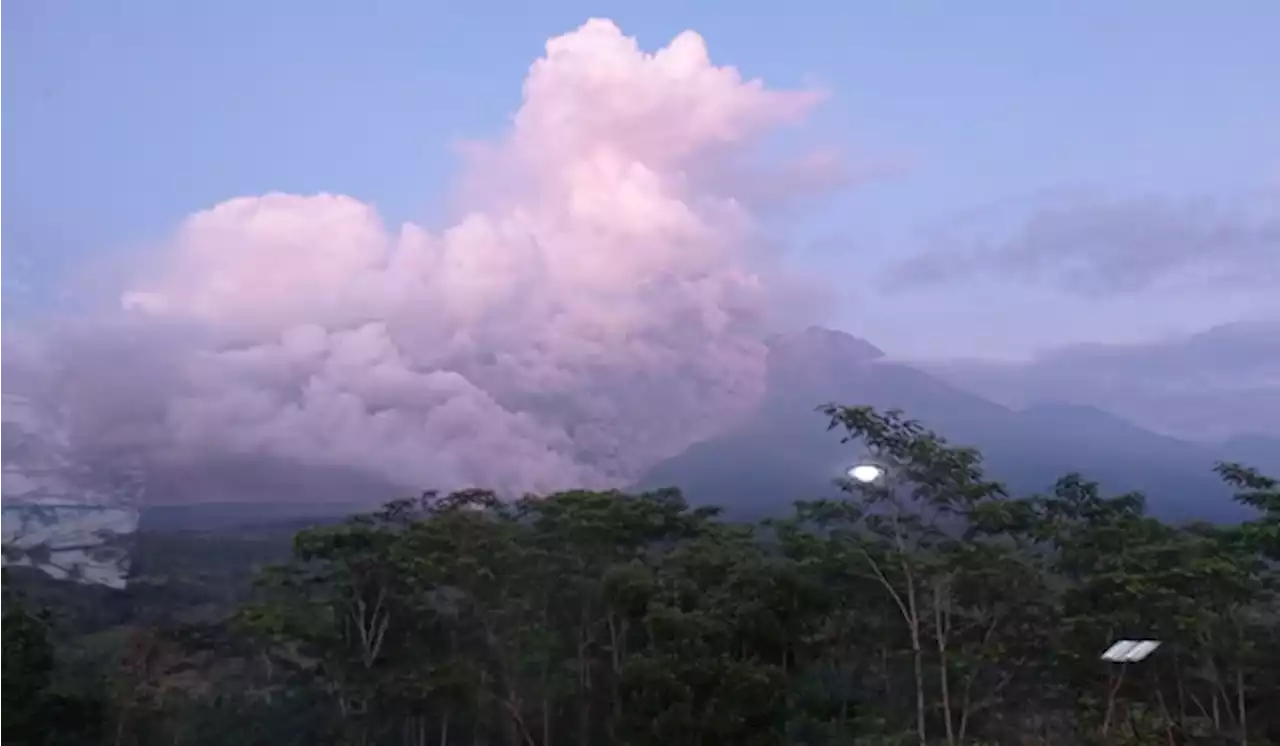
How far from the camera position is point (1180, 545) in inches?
524

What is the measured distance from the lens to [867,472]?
1366 centimetres

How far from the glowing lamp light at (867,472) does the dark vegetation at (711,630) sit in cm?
11

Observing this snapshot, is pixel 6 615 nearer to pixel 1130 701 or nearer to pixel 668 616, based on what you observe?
pixel 668 616

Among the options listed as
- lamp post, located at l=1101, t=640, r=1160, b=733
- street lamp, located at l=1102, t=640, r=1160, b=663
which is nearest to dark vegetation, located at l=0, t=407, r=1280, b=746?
lamp post, located at l=1101, t=640, r=1160, b=733

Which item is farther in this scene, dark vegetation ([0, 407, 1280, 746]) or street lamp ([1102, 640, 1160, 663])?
dark vegetation ([0, 407, 1280, 746])

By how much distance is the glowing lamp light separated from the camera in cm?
1364

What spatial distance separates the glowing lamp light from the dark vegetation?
0.37 ft

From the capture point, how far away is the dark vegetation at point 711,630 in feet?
44.5

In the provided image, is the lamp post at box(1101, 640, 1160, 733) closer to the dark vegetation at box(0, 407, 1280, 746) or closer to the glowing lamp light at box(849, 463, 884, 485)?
the dark vegetation at box(0, 407, 1280, 746)

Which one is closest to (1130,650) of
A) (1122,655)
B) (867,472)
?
(1122,655)

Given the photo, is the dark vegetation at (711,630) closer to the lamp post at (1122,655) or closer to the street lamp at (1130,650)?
the lamp post at (1122,655)

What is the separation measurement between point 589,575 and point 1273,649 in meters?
7.95

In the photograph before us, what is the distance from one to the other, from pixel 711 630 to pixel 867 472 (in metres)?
2.62

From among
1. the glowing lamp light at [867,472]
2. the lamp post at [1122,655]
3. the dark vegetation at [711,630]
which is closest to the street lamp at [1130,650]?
the lamp post at [1122,655]
